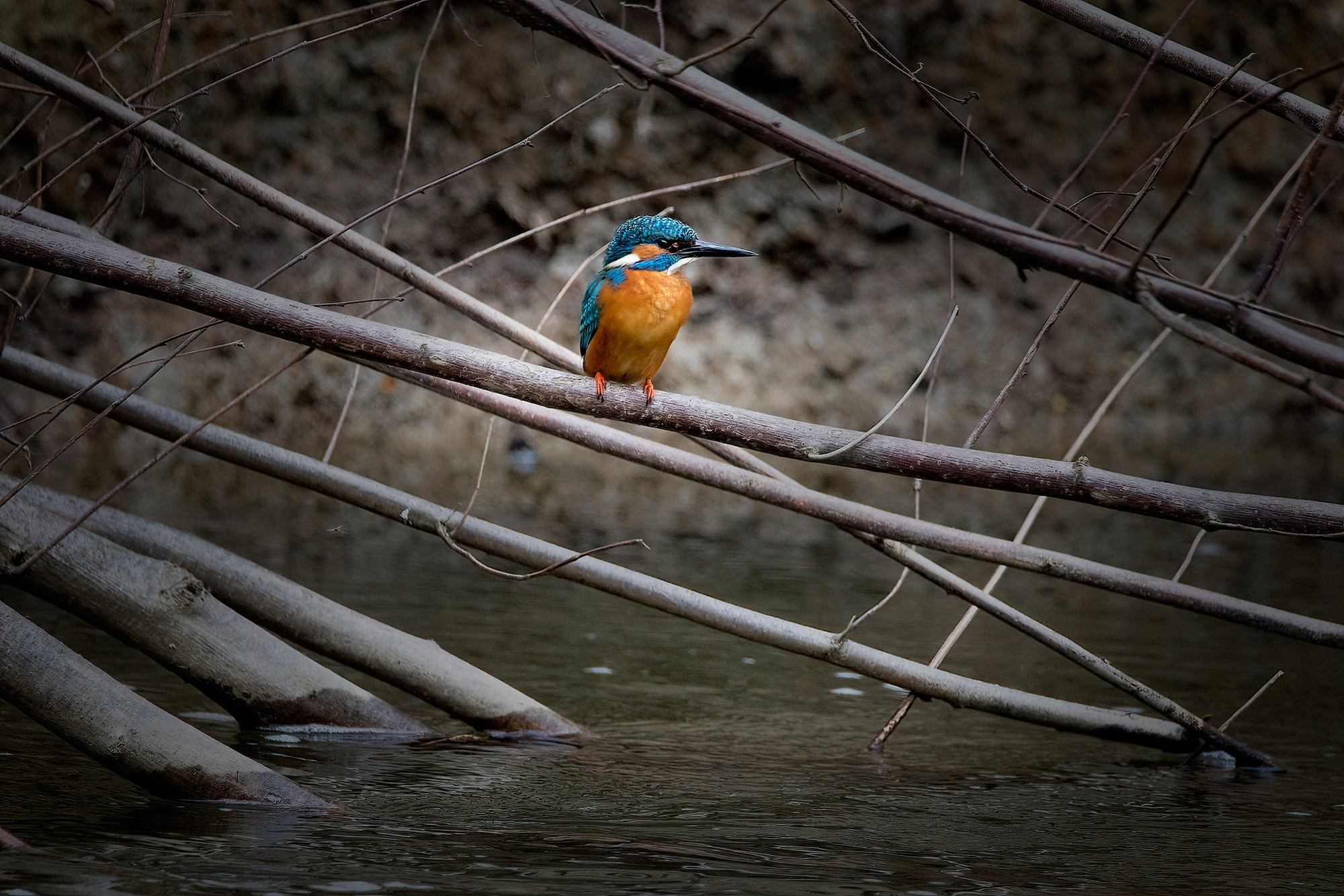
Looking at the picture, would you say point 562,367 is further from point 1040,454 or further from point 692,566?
point 1040,454

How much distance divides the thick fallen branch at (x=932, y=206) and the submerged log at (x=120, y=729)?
1.59 metres

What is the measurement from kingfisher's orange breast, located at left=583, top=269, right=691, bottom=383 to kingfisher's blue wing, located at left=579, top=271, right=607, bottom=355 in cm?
2

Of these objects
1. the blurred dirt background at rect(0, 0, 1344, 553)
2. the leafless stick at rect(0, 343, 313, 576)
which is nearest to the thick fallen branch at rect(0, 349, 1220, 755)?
the leafless stick at rect(0, 343, 313, 576)

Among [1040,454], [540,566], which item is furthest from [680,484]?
[540,566]

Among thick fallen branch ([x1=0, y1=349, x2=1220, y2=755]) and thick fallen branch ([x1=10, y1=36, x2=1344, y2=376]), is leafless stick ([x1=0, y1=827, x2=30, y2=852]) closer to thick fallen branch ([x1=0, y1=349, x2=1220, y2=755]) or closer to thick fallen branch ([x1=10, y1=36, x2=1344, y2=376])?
thick fallen branch ([x1=0, y1=349, x2=1220, y2=755])

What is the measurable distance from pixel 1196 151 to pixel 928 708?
929cm

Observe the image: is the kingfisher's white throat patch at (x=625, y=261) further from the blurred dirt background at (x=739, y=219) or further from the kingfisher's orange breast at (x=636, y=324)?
the blurred dirt background at (x=739, y=219)

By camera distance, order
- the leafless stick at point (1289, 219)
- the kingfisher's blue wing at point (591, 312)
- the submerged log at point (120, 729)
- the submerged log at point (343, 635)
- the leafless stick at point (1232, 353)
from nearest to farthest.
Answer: the leafless stick at point (1232, 353), the leafless stick at point (1289, 219), the submerged log at point (120, 729), the kingfisher's blue wing at point (591, 312), the submerged log at point (343, 635)

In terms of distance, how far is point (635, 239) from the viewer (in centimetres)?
290

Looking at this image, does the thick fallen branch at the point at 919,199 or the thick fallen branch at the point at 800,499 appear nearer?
the thick fallen branch at the point at 919,199

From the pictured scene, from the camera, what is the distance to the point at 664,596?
3.09 metres

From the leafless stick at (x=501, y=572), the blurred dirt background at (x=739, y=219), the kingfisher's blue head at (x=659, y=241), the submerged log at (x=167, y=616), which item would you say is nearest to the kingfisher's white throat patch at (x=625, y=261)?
the kingfisher's blue head at (x=659, y=241)

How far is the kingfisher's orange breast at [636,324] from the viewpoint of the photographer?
9.09 feet

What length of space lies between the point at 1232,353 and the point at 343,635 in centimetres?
239
